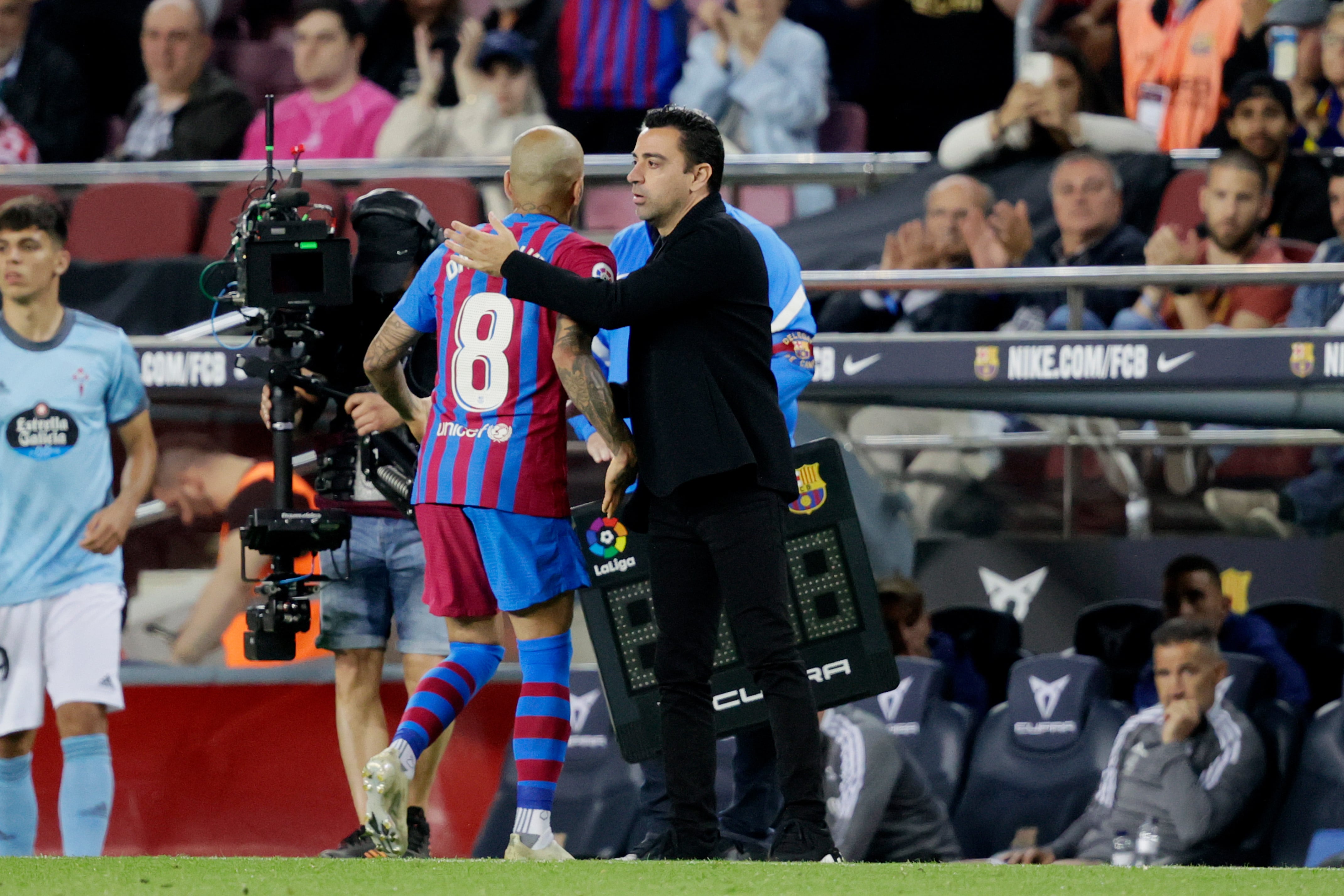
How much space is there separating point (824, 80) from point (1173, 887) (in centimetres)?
520

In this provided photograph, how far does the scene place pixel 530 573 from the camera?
4.51 m

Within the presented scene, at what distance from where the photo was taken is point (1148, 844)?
631 centimetres

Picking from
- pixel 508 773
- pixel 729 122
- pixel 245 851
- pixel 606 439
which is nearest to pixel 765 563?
pixel 606 439

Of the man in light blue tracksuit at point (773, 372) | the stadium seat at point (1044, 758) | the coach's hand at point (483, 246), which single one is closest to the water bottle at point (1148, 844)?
the stadium seat at point (1044, 758)

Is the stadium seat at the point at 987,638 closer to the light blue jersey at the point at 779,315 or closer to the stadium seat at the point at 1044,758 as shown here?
the stadium seat at the point at 1044,758

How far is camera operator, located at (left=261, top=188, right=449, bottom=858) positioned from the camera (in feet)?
17.4

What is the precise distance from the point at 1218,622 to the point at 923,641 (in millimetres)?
1040

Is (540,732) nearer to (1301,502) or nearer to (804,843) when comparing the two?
(804,843)

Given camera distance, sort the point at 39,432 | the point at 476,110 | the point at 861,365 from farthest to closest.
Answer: the point at 476,110
the point at 861,365
the point at 39,432

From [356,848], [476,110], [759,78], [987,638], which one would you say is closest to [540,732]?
[356,848]

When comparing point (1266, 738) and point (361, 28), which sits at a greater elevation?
point (361, 28)

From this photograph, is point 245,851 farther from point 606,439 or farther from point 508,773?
point 606,439

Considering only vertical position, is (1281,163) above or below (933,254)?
above

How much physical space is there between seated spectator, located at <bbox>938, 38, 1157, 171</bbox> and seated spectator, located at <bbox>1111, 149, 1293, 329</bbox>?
40 centimetres
